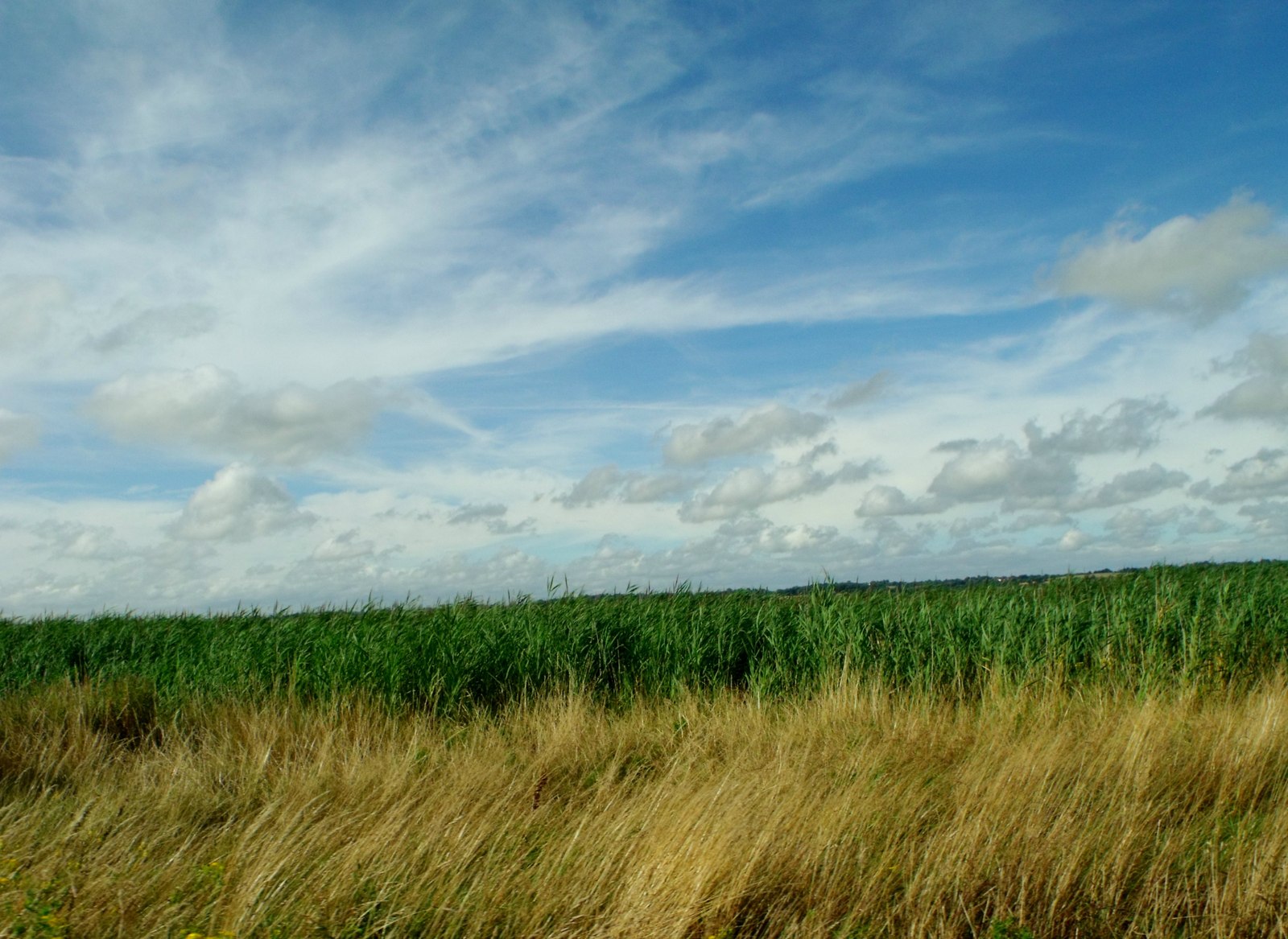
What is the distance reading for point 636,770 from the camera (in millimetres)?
8219

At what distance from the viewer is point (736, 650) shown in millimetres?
13383

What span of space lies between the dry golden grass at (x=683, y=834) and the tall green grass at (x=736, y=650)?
2.61 meters

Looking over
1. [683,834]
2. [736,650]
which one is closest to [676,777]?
[683,834]

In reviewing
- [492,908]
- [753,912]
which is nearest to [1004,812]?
[753,912]

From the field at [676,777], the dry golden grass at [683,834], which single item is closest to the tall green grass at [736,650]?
the field at [676,777]

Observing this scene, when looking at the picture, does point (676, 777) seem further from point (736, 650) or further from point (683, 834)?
point (736, 650)

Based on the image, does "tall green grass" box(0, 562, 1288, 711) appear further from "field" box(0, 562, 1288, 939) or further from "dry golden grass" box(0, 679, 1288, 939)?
"dry golden grass" box(0, 679, 1288, 939)

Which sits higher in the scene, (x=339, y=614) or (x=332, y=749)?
(x=339, y=614)

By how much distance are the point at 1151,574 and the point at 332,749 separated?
22.5 metres

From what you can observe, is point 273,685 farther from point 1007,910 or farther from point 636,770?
point 1007,910

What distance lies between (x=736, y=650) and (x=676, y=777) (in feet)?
19.4

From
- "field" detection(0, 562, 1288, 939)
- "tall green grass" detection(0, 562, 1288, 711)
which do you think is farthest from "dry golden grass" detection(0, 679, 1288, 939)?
"tall green grass" detection(0, 562, 1288, 711)

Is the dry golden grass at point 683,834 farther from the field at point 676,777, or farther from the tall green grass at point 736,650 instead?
the tall green grass at point 736,650

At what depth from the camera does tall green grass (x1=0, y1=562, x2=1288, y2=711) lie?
1198 centimetres
